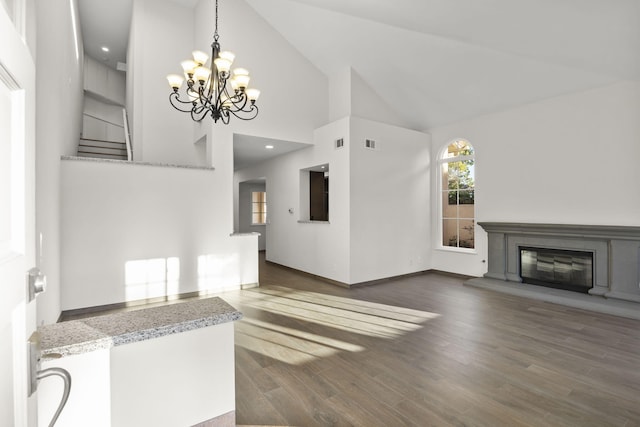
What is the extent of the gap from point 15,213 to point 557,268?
6381mm

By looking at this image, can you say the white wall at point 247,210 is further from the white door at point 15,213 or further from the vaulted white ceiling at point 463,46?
the white door at point 15,213

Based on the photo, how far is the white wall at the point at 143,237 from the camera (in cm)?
409

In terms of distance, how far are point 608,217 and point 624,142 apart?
3.49 feet

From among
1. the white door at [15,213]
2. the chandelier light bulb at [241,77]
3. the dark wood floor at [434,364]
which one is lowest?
the dark wood floor at [434,364]

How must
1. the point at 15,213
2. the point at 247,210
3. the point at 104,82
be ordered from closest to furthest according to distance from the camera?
1. the point at 15,213
2. the point at 104,82
3. the point at 247,210

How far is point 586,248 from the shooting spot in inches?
187

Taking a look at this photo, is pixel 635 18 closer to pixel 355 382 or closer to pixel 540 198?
pixel 540 198

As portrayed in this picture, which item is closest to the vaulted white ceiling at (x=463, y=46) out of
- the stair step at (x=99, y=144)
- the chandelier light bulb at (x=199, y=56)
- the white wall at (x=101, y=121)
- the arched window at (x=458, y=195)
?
the arched window at (x=458, y=195)

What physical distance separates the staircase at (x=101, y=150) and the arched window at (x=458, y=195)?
7.05 meters

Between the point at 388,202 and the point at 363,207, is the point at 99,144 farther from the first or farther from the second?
the point at 388,202

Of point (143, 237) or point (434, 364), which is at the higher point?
point (143, 237)

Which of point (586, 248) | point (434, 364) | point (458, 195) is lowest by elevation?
point (434, 364)

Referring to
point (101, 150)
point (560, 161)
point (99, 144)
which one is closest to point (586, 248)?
point (560, 161)

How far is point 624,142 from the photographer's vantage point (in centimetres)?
443
